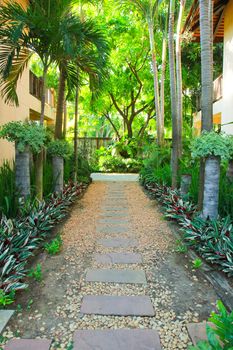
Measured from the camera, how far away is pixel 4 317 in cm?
217

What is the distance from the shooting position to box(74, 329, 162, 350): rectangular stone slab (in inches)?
74.5

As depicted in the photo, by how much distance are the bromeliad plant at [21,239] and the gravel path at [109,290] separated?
0.55 feet

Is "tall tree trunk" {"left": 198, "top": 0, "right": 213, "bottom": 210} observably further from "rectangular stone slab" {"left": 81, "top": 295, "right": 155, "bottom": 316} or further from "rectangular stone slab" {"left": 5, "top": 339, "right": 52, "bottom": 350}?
"rectangular stone slab" {"left": 5, "top": 339, "right": 52, "bottom": 350}

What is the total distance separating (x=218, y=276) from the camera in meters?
2.79

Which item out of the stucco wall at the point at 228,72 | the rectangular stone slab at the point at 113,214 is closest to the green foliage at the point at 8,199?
the rectangular stone slab at the point at 113,214

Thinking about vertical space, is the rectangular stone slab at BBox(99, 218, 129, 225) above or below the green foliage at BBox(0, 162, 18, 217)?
below

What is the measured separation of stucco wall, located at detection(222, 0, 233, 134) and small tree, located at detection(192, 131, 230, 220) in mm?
5106

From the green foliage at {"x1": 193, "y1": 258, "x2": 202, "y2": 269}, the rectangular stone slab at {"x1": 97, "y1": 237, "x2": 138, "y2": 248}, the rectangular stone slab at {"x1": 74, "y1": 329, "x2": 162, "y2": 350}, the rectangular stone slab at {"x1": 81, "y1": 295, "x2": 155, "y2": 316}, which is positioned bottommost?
the rectangular stone slab at {"x1": 74, "y1": 329, "x2": 162, "y2": 350}

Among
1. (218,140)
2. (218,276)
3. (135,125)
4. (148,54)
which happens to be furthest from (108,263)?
(135,125)

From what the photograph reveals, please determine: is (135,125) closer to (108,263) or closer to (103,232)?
(103,232)

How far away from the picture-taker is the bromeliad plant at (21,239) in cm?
251

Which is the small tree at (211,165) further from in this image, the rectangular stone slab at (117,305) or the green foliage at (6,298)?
the green foliage at (6,298)

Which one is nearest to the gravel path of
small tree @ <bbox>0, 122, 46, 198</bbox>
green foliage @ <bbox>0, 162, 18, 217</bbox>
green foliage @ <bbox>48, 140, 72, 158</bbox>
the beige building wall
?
green foliage @ <bbox>0, 162, 18, 217</bbox>

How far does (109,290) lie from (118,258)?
745 millimetres
